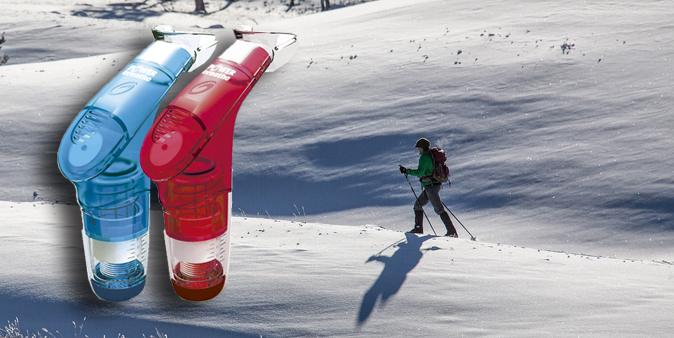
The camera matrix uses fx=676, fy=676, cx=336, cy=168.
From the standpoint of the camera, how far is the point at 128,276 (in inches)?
165

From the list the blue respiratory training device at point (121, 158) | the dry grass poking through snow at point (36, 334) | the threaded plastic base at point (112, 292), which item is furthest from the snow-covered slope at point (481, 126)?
the blue respiratory training device at point (121, 158)

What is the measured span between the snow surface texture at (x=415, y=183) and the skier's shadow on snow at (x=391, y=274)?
0.10ft

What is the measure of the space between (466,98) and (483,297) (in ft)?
27.4

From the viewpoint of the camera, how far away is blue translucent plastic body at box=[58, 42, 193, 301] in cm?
345

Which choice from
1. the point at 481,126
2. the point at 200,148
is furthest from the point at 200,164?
the point at 481,126

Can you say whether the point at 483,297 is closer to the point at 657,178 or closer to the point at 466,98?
the point at 657,178

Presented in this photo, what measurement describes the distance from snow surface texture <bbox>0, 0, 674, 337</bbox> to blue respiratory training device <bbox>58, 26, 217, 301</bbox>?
0.22 metres

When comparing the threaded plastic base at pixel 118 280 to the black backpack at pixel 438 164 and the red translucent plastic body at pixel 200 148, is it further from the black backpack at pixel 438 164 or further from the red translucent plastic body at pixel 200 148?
the black backpack at pixel 438 164

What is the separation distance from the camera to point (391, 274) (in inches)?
237

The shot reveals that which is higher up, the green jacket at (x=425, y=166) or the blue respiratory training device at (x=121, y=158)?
the blue respiratory training device at (x=121, y=158)

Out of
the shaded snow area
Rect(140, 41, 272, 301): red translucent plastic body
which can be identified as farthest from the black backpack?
Rect(140, 41, 272, 301): red translucent plastic body

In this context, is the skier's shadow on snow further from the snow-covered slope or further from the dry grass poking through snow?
the snow-covered slope

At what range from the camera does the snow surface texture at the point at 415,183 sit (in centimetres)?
534

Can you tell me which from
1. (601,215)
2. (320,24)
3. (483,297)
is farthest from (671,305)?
(320,24)
